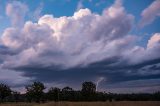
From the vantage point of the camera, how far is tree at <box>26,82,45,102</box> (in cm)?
10394

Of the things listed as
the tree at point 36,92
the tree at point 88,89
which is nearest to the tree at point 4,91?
the tree at point 36,92

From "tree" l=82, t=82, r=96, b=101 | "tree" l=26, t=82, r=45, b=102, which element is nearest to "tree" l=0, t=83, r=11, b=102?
"tree" l=26, t=82, r=45, b=102

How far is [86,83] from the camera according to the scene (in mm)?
110750

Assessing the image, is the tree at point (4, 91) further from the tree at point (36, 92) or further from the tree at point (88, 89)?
the tree at point (88, 89)

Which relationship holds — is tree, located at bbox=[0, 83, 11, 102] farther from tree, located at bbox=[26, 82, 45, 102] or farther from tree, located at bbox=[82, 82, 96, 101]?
tree, located at bbox=[82, 82, 96, 101]

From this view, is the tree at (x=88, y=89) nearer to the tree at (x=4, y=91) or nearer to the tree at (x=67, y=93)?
the tree at (x=67, y=93)

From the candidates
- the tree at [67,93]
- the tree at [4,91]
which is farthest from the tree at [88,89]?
the tree at [4,91]

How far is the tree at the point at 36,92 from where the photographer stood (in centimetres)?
10394

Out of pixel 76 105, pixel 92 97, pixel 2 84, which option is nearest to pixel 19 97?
pixel 2 84

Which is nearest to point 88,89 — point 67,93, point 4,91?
point 67,93

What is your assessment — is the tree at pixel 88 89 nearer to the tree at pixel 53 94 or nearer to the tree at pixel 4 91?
the tree at pixel 53 94

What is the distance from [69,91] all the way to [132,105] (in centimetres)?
Result: 8582

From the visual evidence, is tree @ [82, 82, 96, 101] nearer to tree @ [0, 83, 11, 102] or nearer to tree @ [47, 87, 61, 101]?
tree @ [47, 87, 61, 101]

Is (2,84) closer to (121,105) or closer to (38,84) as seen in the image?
(38,84)
